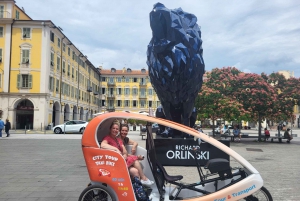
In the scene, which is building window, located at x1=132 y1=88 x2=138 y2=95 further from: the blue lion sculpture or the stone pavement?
the blue lion sculpture

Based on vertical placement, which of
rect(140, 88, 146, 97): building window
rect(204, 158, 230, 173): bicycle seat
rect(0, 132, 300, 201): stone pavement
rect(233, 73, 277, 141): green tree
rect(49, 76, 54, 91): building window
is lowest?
rect(0, 132, 300, 201): stone pavement

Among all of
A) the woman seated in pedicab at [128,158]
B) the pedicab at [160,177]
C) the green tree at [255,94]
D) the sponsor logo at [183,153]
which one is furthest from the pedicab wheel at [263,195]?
the green tree at [255,94]

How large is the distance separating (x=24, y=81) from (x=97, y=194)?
1161 inches

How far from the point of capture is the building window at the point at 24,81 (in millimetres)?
30703

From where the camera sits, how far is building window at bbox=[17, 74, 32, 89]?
30.7 metres

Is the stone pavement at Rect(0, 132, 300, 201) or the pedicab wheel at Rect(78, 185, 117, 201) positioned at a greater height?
the pedicab wheel at Rect(78, 185, 117, 201)

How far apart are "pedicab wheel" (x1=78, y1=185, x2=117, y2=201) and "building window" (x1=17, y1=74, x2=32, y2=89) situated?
2892 cm

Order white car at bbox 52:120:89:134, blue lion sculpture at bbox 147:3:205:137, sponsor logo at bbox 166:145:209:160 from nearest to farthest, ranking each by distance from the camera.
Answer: sponsor logo at bbox 166:145:209:160 < blue lion sculpture at bbox 147:3:205:137 < white car at bbox 52:120:89:134

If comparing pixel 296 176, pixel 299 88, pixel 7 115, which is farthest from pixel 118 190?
pixel 7 115

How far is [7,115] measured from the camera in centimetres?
3027

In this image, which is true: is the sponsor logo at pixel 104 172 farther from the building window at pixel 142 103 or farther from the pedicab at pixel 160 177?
the building window at pixel 142 103

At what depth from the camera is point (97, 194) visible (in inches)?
168

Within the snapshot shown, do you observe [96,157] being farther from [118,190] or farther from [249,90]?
[249,90]

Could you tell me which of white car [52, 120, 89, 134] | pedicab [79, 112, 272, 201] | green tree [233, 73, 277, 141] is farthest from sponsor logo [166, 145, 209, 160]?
white car [52, 120, 89, 134]
